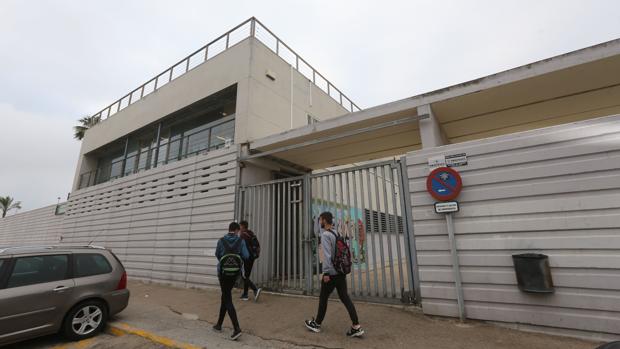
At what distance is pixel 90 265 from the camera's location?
15.5 feet

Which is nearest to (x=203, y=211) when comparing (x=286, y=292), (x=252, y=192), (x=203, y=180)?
(x=203, y=180)

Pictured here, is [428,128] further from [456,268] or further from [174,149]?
[174,149]

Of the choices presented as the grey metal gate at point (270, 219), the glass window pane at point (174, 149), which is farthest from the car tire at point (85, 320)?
the glass window pane at point (174, 149)

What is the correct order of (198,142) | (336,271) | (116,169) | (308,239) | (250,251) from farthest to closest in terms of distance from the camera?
(116,169) → (198,142) → (308,239) → (250,251) → (336,271)

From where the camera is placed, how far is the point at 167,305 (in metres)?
6.22

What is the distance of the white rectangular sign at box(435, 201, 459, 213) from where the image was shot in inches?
176

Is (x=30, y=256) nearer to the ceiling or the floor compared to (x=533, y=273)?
nearer to the ceiling

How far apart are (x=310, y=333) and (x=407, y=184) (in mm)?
3028

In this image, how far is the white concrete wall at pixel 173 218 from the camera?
781 centimetres

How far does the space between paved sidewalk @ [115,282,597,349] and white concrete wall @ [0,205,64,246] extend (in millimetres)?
14231

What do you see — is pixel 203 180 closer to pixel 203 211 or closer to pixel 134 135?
pixel 203 211

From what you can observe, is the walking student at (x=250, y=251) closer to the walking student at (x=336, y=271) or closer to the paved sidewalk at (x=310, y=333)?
the paved sidewalk at (x=310, y=333)

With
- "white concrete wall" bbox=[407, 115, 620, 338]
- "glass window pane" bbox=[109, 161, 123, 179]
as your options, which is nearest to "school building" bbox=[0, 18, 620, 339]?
"white concrete wall" bbox=[407, 115, 620, 338]

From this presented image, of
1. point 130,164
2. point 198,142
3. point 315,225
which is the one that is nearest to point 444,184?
point 315,225
